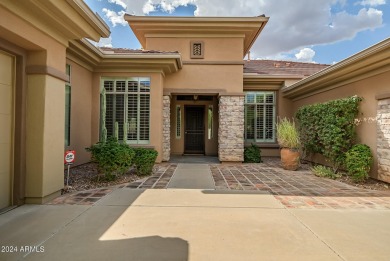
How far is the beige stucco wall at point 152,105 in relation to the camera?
8.31 metres

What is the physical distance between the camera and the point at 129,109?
8422 mm

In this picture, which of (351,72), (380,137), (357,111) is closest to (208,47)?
(351,72)

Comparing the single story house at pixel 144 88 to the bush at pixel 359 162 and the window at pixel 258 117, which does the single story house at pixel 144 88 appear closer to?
the window at pixel 258 117

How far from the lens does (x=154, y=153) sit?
6.56 meters

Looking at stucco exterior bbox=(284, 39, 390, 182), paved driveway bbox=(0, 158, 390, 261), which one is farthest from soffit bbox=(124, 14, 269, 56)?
paved driveway bbox=(0, 158, 390, 261)

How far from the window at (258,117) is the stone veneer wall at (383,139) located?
5.08 metres

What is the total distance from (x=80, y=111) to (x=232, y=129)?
5.44 m

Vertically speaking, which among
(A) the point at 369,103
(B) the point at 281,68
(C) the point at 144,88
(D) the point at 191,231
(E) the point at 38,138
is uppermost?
(B) the point at 281,68

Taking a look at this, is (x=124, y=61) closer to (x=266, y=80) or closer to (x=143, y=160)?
(x=143, y=160)

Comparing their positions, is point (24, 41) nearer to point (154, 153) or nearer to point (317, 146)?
point (154, 153)

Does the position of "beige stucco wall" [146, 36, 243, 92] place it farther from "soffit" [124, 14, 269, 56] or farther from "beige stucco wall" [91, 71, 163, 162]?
"beige stucco wall" [91, 71, 163, 162]

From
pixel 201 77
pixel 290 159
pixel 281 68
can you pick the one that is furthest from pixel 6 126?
pixel 281 68

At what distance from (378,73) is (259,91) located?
5.23 m

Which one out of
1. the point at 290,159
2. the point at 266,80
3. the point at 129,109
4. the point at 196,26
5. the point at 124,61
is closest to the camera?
the point at 290,159
